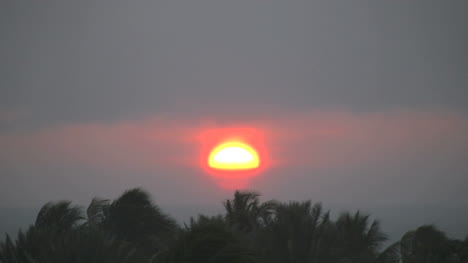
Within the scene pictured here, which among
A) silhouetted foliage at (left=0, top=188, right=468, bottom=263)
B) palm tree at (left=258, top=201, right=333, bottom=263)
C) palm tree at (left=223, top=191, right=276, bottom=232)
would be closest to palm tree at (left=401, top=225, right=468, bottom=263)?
silhouetted foliage at (left=0, top=188, right=468, bottom=263)

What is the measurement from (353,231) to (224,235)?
7187 mm

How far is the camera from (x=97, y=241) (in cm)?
1434

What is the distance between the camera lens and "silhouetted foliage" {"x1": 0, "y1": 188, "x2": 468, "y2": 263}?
13.8 metres

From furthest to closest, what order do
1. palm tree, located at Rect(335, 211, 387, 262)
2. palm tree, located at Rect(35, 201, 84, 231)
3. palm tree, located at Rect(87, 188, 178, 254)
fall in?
1. palm tree, located at Rect(87, 188, 178, 254)
2. palm tree, located at Rect(35, 201, 84, 231)
3. palm tree, located at Rect(335, 211, 387, 262)

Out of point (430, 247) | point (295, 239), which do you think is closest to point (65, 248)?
point (295, 239)

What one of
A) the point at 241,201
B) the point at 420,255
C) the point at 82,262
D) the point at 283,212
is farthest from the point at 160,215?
the point at 420,255

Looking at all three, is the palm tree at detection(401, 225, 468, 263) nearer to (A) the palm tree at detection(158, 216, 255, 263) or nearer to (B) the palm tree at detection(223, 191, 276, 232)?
(B) the palm tree at detection(223, 191, 276, 232)

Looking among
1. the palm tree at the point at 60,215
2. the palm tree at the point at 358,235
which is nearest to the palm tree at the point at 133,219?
the palm tree at the point at 60,215

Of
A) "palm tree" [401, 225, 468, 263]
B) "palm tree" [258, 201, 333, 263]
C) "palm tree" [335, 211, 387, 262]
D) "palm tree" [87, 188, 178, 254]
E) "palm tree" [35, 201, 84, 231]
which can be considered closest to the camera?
"palm tree" [258, 201, 333, 263]

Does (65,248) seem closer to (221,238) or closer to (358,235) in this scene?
(221,238)

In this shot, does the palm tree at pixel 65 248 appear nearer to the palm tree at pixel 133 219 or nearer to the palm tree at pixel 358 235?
the palm tree at pixel 133 219

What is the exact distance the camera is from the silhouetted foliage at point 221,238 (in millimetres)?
13773

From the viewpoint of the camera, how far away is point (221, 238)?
13.6 metres

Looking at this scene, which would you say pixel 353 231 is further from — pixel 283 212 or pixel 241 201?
pixel 241 201
